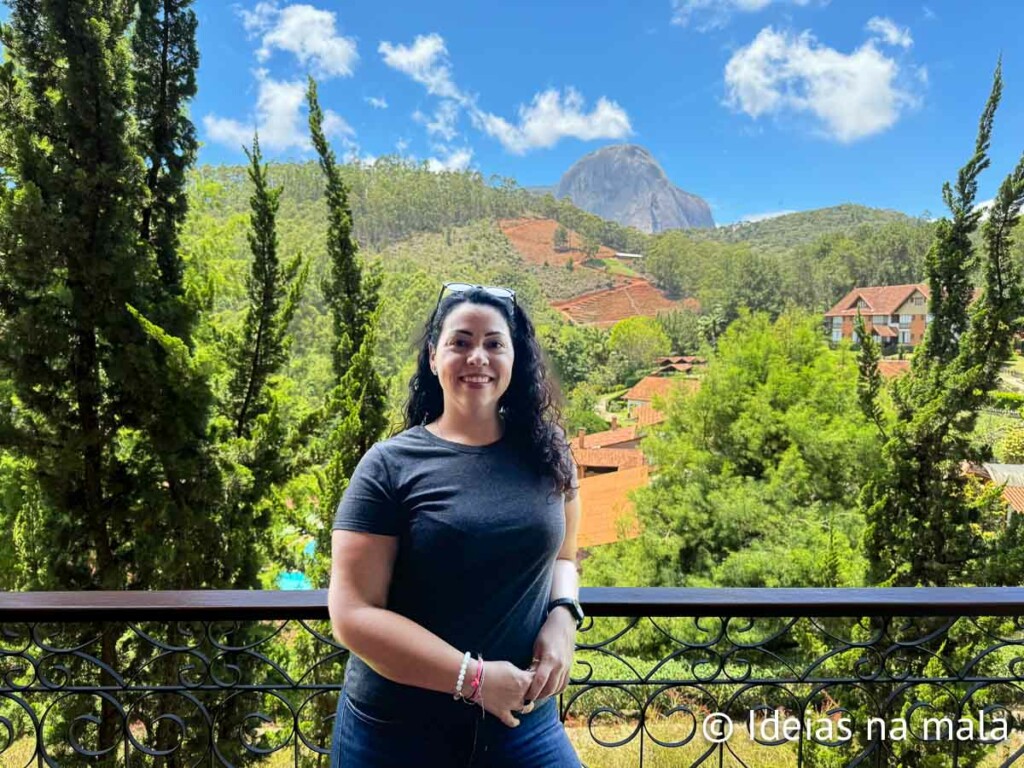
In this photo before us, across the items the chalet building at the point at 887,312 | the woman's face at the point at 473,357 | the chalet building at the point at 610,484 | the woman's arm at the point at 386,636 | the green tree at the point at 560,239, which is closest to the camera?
the woman's arm at the point at 386,636

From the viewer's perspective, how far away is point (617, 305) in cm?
4906

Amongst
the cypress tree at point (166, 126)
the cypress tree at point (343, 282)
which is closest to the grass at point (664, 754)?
the cypress tree at point (166, 126)

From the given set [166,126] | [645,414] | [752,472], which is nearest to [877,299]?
[645,414]

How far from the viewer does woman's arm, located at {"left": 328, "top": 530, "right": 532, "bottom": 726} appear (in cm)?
79

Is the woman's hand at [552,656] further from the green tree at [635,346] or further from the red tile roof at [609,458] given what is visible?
the green tree at [635,346]

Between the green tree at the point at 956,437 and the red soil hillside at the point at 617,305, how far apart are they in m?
38.6

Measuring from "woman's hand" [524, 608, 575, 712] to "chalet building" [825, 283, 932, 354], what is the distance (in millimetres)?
28436

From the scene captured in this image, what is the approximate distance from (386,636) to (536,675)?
0.67ft

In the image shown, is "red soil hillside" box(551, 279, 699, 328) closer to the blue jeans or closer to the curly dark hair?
the curly dark hair

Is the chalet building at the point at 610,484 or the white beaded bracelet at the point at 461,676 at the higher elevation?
the white beaded bracelet at the point at 461,676

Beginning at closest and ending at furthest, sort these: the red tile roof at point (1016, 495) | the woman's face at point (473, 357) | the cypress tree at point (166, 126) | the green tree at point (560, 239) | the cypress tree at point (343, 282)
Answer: the woman's face at point (473, 357) → the cypress tree at point (166, 126) → the cypress tree at point (343, 282) → the red tile roof at point (1016, 495) → the green tree at point (560, 239)

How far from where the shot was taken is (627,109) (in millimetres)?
81000

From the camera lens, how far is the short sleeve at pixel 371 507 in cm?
81

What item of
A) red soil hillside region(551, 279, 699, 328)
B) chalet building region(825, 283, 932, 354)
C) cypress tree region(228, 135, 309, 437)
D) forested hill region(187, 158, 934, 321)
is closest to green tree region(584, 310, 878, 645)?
cypress tree region(228, 135, 309, 437)
